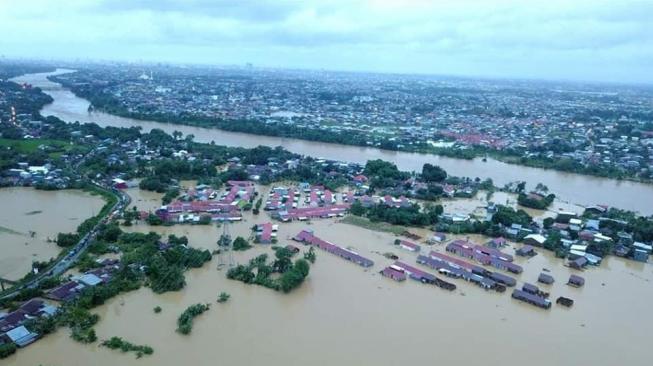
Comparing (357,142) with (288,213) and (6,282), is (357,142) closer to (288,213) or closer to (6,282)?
(288,213)

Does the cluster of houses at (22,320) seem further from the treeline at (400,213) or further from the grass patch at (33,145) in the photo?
the grass patch at (33,145)

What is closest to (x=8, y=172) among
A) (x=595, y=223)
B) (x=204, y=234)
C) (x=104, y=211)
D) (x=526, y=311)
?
(x=104, y=211)

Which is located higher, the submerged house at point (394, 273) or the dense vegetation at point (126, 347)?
the submerged house at point (394, 273)

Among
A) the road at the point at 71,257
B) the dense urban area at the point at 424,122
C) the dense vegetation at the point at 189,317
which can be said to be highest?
the dense urban area at the point at 424,122

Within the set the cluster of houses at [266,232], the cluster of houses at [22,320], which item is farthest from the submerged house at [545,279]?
the cluster of houses at [22,320]

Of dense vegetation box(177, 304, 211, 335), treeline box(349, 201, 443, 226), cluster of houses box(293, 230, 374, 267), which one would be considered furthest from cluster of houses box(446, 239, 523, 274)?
dense vegetation box(177, 304, 211, 335)

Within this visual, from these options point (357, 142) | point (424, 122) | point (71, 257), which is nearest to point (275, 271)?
point (71, 257)

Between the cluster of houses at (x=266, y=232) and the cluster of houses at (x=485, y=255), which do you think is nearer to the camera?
the cluster of houses at (x=485, y=255)

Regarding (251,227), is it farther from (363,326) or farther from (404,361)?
(404,361)
